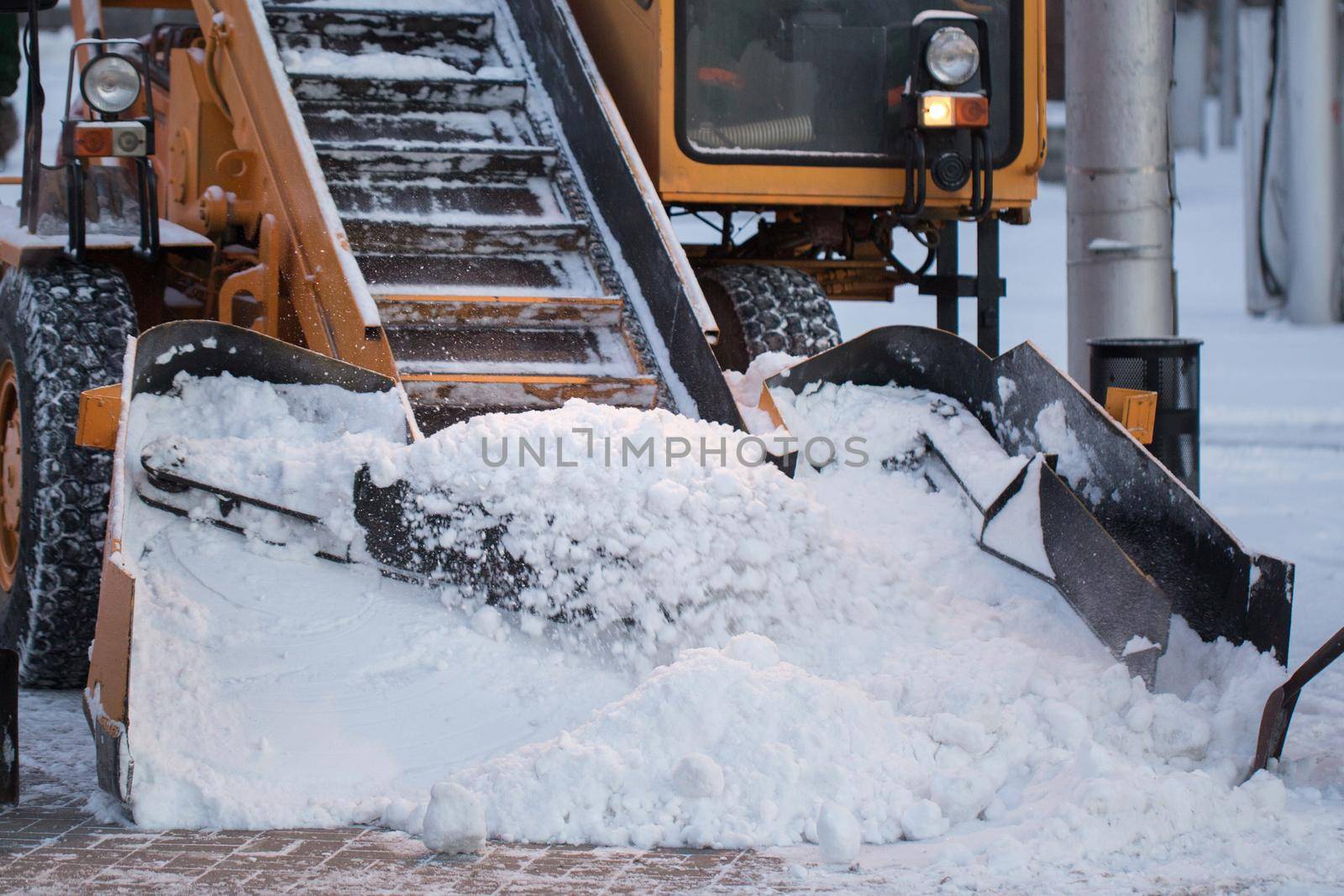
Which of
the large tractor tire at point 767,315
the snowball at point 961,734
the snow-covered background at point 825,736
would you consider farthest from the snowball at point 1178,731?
the large tractor tire at point 767,315

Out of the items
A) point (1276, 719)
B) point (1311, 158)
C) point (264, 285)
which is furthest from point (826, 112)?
point (1311, 158)

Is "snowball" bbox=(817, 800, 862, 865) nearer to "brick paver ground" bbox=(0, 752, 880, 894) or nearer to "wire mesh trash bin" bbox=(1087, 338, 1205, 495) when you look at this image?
"brick paver ground" bbox=(0, 752, 880, 894)

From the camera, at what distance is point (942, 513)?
4.11 metres

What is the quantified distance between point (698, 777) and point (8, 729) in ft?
4.48

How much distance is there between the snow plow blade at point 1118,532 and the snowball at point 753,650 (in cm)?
75

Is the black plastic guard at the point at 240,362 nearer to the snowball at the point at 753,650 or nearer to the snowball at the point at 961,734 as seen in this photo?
the snowball at the point at 753,650

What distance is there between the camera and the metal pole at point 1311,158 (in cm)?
1484

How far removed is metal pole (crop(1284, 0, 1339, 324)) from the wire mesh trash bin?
11182 mm

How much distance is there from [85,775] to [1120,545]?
2.22 meters

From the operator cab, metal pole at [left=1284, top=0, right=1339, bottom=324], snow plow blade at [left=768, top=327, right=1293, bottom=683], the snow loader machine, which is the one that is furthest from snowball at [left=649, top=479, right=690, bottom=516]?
metal pole at [left=1284, top=0, right=1339, bottom=324]

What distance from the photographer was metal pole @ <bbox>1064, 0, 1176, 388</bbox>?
553 centimetres

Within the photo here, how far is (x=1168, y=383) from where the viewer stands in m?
4.81

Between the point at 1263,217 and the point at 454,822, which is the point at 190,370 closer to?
the point at 454,822

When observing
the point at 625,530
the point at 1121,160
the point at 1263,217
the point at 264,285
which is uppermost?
the point at 1121,160
